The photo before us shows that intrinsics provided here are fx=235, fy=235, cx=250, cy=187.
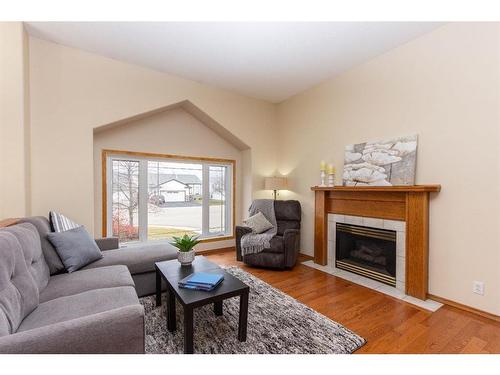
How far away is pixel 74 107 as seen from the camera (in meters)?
2.89

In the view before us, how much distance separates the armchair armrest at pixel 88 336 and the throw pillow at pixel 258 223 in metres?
2.60

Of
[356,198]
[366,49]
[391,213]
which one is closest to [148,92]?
[366,49]

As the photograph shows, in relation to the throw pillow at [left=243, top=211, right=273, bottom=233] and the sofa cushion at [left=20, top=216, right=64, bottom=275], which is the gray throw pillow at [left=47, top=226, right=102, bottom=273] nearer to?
the sofa cushion at [left=20, top=216, right=64, bottom=275]

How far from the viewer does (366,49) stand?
281cm

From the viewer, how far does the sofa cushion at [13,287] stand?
1172 millimetres

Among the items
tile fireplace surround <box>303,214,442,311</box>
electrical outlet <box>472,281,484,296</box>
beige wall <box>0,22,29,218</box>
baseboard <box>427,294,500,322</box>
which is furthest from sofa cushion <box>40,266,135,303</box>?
electrical outlet <box>472,281,484,296</box>

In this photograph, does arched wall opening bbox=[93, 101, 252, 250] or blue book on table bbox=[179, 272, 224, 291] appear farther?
arched wall opening bbox=[93, 101, 252, 250]

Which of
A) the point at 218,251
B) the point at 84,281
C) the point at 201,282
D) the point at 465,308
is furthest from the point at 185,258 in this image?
the point at 465,308

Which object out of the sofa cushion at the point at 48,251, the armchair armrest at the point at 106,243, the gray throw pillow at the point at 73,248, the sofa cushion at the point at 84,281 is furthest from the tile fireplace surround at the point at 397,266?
the sofa cushion at the point at 48,251

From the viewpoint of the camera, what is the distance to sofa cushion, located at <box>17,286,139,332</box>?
4.33ft

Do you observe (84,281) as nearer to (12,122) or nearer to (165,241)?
(12,122)

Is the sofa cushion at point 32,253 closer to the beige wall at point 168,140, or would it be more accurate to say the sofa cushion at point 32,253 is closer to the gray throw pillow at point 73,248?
the gray throw pillow at point 73,248

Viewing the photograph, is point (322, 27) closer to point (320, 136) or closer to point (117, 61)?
point (320, 136)
